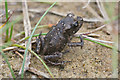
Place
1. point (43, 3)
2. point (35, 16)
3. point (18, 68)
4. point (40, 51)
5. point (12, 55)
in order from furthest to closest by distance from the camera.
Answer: point (43, 3), point (35, 16), point (40, 51), point (12, 55), point (18, 68)

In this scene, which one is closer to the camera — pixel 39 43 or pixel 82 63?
pixel 82 63

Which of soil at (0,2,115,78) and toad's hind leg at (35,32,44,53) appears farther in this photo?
toad's hind leg at (35,32,44,53)

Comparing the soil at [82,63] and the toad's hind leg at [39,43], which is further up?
the toad's hind leg at [39,43]

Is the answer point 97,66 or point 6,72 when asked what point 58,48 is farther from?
point 6,72

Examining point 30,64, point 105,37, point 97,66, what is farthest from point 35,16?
point 97,66

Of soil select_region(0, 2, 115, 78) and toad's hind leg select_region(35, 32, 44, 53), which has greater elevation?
toad's hind leg select_region(35, 32, 44, 53)

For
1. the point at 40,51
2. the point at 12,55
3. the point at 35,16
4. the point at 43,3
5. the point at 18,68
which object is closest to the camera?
the point at 18,68

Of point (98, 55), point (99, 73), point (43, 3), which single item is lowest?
point (99, 73)

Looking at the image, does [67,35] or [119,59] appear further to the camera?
[67,35]

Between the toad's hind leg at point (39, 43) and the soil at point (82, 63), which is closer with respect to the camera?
the soil at point (82, 63)

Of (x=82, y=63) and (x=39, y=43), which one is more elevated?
(x=39, y=43)

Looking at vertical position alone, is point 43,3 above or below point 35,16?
above
